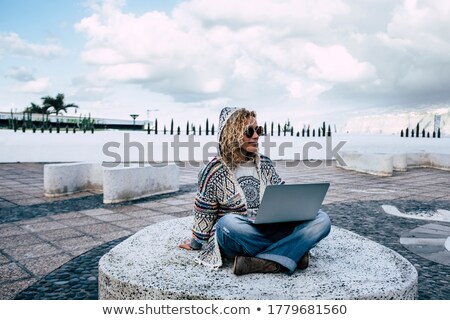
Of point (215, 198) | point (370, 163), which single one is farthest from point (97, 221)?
point (370, 163)

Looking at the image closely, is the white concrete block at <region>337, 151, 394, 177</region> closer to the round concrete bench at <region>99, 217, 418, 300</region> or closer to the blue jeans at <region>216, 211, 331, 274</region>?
the round concrete bench at <region>99, 217, 418, 300</region>

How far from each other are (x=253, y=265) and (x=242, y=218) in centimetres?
30

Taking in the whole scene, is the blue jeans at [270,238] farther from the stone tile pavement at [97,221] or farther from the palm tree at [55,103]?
the palm tree at [55,103]

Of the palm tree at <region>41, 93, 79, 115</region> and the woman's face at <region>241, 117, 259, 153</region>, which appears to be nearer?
the woman's face at <region>241, 117, 259, 153</region>

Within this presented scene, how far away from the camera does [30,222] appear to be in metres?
5.62

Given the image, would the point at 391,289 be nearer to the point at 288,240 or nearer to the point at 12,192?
the point at 288,240

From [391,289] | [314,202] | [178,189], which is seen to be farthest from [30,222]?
[391,289]

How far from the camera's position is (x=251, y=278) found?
2.56m

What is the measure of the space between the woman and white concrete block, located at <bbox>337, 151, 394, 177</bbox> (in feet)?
33.6

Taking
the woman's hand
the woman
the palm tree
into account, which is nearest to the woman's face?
the woman

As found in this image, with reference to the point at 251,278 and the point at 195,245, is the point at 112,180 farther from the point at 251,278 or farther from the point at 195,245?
the point at 251,278

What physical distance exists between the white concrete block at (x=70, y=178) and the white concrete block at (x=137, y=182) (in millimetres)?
1182

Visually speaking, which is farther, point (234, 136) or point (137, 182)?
point (137, 182)

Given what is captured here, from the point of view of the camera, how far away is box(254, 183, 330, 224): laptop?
2438 millimetres
